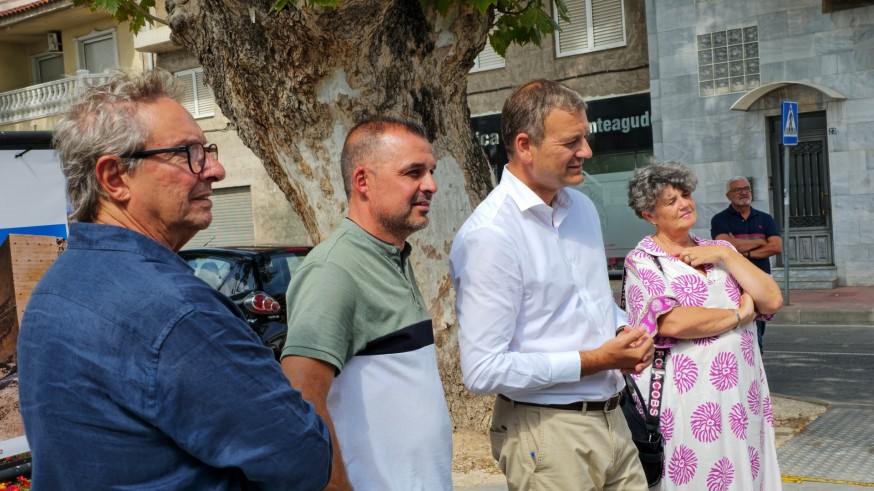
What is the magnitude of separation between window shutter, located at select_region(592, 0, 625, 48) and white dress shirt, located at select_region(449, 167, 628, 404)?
1773 centimetres

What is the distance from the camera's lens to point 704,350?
3.99m

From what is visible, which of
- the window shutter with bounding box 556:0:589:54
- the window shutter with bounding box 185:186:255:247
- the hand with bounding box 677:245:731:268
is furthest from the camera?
the window shutter with bounding box 185:186:255:247

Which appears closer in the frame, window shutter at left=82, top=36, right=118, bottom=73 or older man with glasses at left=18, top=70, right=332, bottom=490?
older man with glasses at left=18, top=70, right=332, bottom=490

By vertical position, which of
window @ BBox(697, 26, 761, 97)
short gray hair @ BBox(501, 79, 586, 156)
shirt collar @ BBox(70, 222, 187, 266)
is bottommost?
shirt collar @ BBox(70, 222, 187, 266)

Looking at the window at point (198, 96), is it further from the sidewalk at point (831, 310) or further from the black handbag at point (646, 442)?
the black handbag at point (646, 442)

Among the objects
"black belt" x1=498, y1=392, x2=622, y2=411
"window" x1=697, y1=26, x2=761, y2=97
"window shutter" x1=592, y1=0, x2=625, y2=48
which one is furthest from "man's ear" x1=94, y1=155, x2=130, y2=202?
"window shutter" x1=592, y1=0, x2=625, y2=48

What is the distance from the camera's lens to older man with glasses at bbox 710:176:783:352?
902 centimetres

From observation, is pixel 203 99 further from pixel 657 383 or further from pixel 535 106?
pixel 535 106

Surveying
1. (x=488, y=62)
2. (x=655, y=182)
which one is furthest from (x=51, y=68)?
(x=655, y=182)

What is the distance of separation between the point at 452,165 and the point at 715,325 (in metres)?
2.85

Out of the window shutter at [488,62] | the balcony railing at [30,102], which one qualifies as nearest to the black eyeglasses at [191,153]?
the window shutter at [488,62]

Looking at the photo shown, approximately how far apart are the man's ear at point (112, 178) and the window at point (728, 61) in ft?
55.9

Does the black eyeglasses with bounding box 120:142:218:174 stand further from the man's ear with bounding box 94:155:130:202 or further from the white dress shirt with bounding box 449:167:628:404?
the white dress shirt with bounding box 449:167:628:404

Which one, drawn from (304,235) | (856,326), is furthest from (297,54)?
(304,235)
